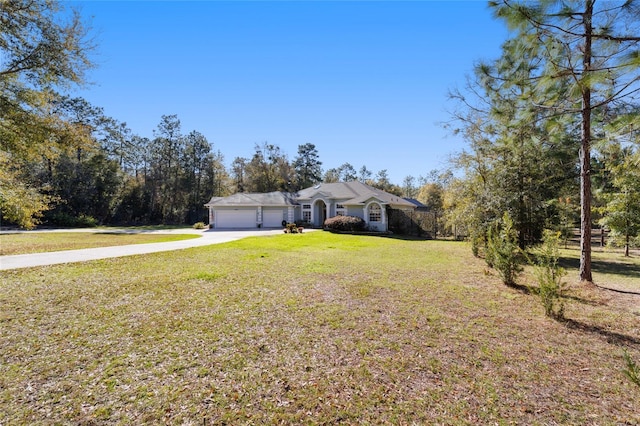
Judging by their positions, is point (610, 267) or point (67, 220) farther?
point (67, 220)

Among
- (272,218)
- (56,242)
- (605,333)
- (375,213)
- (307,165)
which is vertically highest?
(307,165)

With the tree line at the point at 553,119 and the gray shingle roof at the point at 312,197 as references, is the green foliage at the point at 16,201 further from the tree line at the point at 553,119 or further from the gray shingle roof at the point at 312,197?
the gray shingle roof at the point at 312,197

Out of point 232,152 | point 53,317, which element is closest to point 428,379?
point 53,317

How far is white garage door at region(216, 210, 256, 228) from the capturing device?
29.4 metres

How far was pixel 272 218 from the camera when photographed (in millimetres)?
29938

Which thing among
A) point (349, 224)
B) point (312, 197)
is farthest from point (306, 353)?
point (312, 197)

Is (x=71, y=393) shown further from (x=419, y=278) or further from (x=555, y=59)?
(x=555, y=59)

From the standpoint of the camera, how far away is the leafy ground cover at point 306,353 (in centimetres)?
280

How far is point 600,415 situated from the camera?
2766 millimetres

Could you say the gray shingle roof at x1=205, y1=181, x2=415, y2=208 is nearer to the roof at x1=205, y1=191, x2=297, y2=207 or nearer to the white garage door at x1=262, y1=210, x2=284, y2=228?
the roof at x1=205, y1=191, x2=297, y2=207

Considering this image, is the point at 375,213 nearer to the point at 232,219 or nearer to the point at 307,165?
the point at 232,219

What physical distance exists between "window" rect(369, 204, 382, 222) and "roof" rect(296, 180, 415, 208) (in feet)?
2.32

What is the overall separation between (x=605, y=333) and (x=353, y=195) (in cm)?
2275

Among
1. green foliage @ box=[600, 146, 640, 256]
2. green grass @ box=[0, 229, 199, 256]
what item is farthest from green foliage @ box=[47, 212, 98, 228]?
green foliage @ box=[600, 146, 640, 256]
